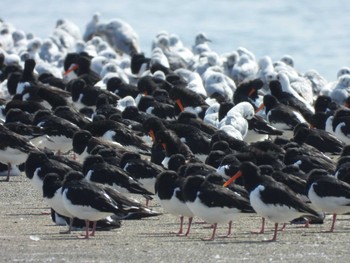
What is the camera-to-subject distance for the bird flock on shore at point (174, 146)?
14.6 meters

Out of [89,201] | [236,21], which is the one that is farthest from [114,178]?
[236,21]

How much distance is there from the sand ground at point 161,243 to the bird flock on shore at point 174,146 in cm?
21

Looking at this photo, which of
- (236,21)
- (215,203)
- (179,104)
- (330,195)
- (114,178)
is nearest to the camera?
(215,203)

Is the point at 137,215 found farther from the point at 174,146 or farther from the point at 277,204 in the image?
the point at 174,146

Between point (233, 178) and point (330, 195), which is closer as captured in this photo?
point (330, 195)

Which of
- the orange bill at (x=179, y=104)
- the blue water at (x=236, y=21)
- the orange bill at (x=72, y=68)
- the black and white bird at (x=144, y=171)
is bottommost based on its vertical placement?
the blue water at (x=236, y=21)

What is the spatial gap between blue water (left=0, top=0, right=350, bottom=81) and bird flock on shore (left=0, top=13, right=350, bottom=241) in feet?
56.3

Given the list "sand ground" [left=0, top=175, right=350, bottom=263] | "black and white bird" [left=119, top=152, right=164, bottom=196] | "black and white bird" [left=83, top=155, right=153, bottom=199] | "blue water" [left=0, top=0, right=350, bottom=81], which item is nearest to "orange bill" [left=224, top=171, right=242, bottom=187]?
"sand ground" [left=0, top=175, right=350, bottom=263]

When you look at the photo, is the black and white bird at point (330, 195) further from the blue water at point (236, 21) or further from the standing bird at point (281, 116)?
the blue water at point (236, 21)

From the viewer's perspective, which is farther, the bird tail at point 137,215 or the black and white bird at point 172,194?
the bird tail at point 137,215

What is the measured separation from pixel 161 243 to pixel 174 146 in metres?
4.41

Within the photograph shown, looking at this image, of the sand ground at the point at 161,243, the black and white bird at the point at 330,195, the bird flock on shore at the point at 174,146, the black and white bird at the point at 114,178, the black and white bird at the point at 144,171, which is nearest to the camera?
the sand ground at the point at 161,243

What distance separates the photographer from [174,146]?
59.9ft

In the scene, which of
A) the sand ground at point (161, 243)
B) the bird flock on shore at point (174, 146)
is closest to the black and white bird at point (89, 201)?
the bird flock on shore at point (174, 146)
